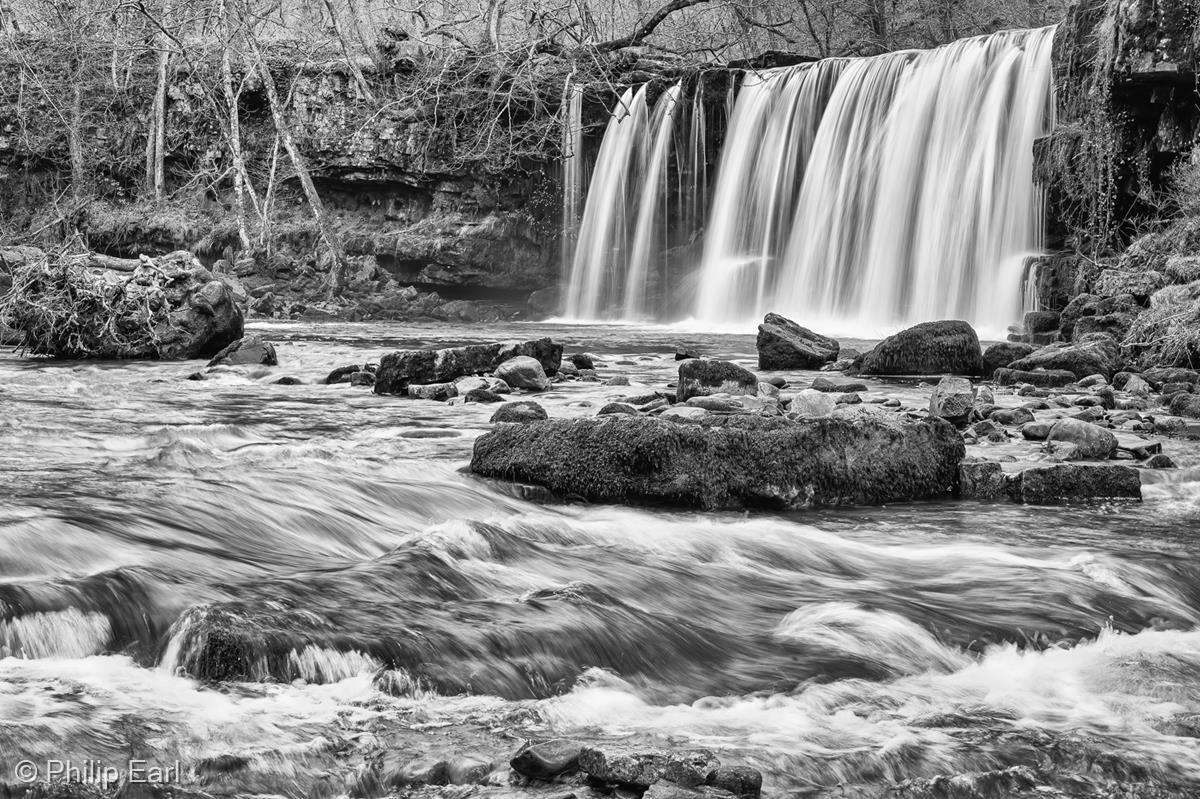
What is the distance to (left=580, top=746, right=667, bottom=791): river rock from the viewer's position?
2193 millimetres

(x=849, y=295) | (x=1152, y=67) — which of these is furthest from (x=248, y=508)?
(x=849, y=295)

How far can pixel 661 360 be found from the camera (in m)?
13.2

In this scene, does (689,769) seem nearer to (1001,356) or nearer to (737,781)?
(737,781)

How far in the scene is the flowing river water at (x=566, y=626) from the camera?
8.38 feet

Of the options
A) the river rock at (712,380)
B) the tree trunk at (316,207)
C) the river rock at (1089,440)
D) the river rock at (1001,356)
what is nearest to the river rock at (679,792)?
the river rock at (1089,440)

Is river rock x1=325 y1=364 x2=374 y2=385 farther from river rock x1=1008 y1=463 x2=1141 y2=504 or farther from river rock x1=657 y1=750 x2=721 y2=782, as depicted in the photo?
river rock x1=657 y1=750 x2=721 y2=782

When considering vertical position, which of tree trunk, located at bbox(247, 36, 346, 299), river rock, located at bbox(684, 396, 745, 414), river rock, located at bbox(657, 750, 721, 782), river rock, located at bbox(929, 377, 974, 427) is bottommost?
river rock, located at bbox(657, 750, 721, 782)

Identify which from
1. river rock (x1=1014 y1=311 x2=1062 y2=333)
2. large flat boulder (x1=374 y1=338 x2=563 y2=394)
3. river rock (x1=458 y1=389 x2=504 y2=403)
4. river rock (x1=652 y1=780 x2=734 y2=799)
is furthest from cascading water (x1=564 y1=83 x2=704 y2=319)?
river rock (x1=652 y1=780 x2=734 y2=799)

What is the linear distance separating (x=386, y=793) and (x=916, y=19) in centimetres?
3268

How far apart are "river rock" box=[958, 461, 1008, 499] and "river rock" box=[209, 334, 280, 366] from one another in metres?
8.20

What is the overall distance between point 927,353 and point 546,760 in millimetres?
9378

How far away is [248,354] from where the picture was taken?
11.9m

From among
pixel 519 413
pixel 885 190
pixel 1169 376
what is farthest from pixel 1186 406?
pixel 885 190

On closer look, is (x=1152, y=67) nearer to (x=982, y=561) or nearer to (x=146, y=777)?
(x=982, y=561)
